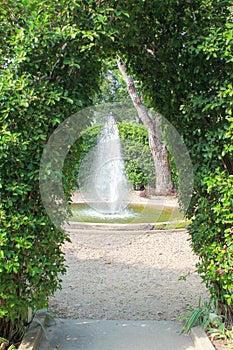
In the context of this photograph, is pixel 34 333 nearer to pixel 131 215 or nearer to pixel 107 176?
pixel 131 215

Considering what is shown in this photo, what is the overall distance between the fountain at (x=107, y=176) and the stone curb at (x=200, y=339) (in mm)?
6252

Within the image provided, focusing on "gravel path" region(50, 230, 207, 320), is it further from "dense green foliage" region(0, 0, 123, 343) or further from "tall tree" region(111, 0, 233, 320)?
"dense green foliage" region(0, 0, 123, 343)

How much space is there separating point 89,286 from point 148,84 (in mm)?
2875

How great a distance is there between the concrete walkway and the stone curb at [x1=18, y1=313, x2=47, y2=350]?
3.2 inches

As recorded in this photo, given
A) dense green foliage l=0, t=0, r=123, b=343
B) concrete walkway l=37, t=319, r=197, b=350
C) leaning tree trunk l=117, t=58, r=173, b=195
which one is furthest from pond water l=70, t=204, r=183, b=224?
dense green foliage l=0, t=0, r=123, b=343

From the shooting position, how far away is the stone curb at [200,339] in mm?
3033

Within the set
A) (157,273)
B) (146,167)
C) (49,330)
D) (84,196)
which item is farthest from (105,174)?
(49,330)

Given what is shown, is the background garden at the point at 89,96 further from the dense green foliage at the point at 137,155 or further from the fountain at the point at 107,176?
the dense green foliage at the point at 137,155

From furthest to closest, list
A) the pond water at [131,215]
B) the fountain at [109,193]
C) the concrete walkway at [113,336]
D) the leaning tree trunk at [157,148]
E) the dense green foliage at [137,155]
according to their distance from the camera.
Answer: the leaning tree trunk at [157,148]
the dense green foliage at [137,155]
the fountain at [109,193]
the pond water at [131,215]
the concrete walkway at [113,336]

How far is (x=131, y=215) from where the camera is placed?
9352 millimetres

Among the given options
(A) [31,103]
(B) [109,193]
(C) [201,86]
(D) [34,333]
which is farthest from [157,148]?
(A) [31,103]

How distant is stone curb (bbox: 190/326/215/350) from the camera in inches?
119

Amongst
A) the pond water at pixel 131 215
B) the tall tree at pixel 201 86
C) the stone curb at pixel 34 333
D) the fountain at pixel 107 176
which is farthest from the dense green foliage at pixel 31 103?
the fountain at pixel 107 176

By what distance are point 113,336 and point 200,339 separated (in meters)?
0.79
